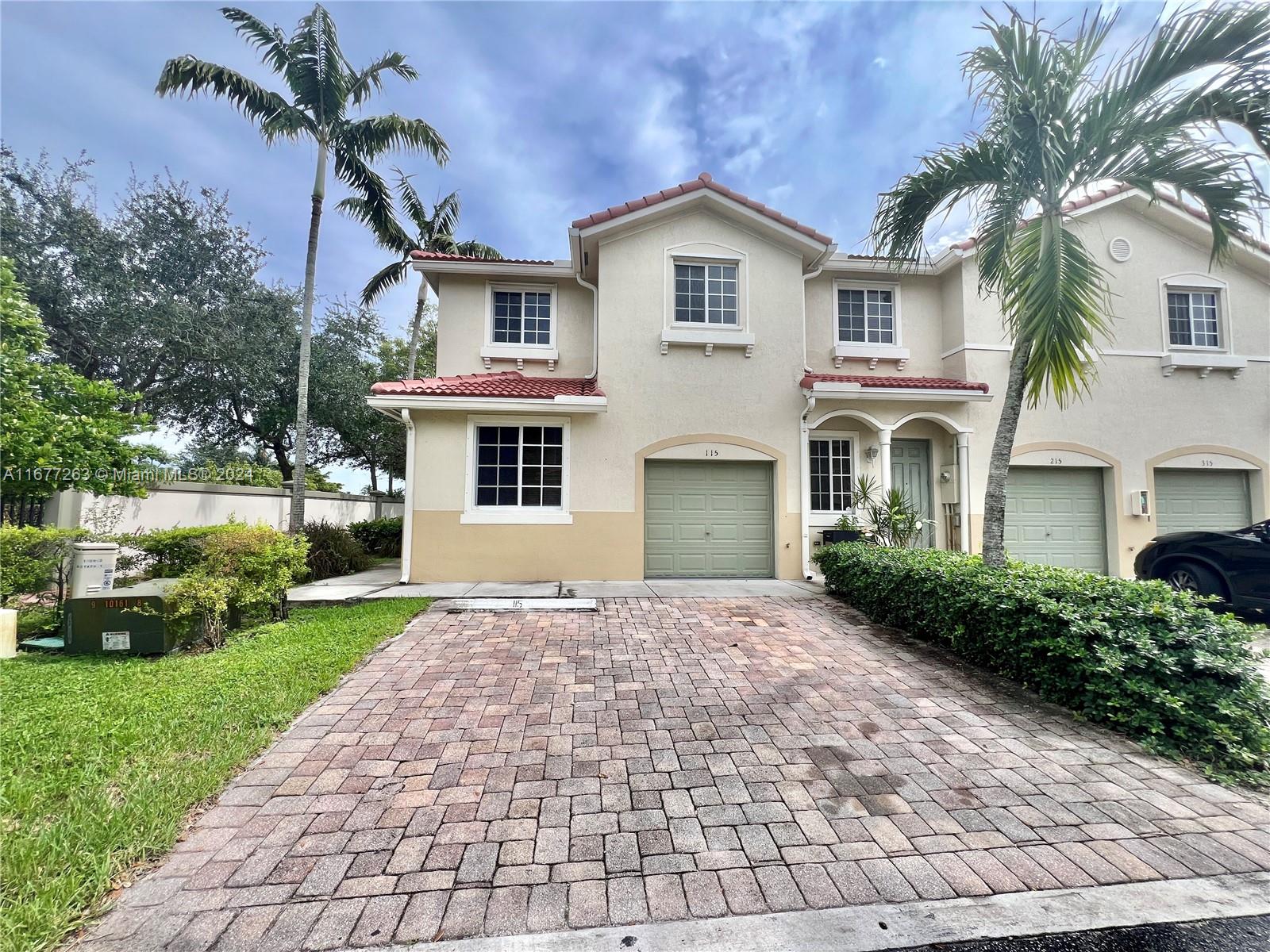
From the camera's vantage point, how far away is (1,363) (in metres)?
6.04

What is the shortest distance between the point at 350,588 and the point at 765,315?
9441 mm

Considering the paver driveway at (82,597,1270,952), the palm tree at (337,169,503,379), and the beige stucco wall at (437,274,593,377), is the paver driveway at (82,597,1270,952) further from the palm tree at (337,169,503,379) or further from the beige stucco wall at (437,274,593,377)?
the palm tree at (337,169,503,379)

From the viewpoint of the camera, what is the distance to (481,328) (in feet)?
35.4

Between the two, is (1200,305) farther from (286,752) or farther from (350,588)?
(350,588)

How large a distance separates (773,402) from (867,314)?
3.63m

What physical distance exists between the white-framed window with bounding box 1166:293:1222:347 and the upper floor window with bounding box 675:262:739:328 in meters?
9.98

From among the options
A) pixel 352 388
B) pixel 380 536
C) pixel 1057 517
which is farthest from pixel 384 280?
pixel 1057 517

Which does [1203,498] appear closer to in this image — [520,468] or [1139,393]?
[1139,393]

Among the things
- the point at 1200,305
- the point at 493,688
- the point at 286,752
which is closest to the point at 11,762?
the point at 286,752

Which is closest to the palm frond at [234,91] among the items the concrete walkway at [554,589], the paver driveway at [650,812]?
the concrete walkway at [554,589]

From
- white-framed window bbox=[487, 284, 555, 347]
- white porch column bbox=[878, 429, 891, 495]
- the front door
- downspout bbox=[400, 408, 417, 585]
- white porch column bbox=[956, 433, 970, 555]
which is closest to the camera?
downspout bbox=[400, 408, 417, 585]

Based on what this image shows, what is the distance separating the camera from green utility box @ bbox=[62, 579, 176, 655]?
205 inches

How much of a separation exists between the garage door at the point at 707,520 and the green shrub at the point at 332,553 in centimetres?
714

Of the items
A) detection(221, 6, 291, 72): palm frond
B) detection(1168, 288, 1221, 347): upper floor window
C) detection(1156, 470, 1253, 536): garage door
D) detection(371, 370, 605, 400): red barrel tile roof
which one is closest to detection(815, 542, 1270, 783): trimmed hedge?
detection(371, 370, 605, 400): red barrel tile roof
